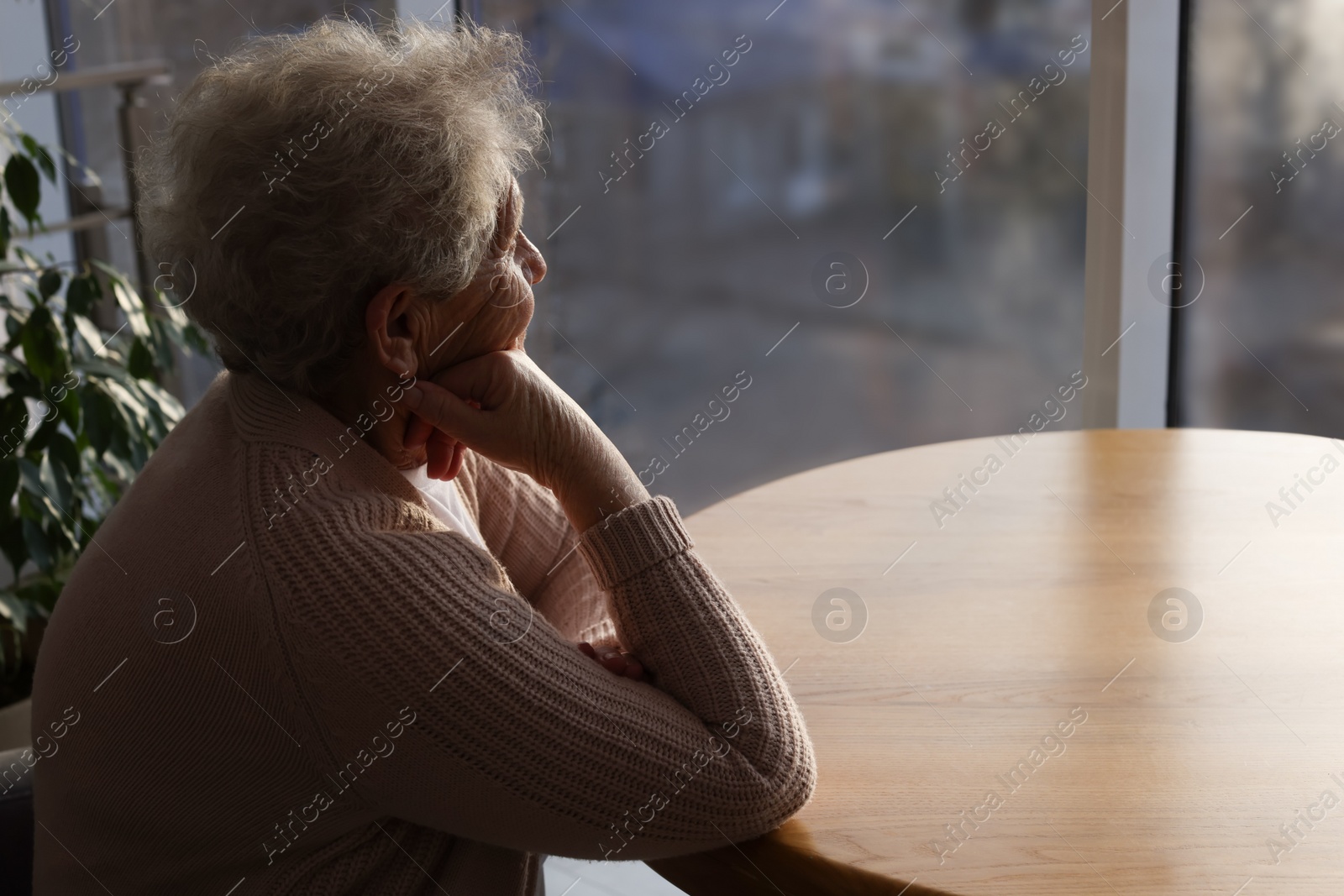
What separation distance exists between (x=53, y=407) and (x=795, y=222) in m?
2.75

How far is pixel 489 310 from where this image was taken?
3.50ft

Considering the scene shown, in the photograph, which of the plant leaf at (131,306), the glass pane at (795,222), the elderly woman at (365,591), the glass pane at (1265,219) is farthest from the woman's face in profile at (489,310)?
the glass pane at (795,222)

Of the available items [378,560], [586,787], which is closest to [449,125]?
[378,560]

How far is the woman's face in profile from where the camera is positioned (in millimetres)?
1040

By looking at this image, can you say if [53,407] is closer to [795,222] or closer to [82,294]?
[82,294]

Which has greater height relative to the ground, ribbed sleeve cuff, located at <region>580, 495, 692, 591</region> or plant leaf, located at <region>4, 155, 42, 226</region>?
ribbed sleeve cuff, located at <region>580, 495, 692, 591</region>

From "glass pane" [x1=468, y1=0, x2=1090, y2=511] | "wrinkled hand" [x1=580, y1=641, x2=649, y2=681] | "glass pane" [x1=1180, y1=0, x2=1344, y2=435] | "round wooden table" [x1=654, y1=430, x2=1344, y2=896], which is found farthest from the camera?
"glass pane" [x1=468, y1=0, x2=1090, y2=511]

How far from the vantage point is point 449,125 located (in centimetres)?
98

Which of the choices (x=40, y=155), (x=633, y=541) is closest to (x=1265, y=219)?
(x=633, y=541)

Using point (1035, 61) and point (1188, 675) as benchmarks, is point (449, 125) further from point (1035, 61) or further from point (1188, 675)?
point (1035, 61)

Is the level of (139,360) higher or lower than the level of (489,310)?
lower

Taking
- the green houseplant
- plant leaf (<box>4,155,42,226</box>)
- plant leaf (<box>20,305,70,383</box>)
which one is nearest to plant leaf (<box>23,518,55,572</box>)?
the green houseplant

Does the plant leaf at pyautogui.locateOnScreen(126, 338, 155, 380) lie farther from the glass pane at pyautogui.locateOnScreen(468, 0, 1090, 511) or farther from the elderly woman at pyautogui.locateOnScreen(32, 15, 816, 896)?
the glass pane at pyautogui.locateOnScreen(468, 0, 1090, 511)

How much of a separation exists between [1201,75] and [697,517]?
6.34 feet
